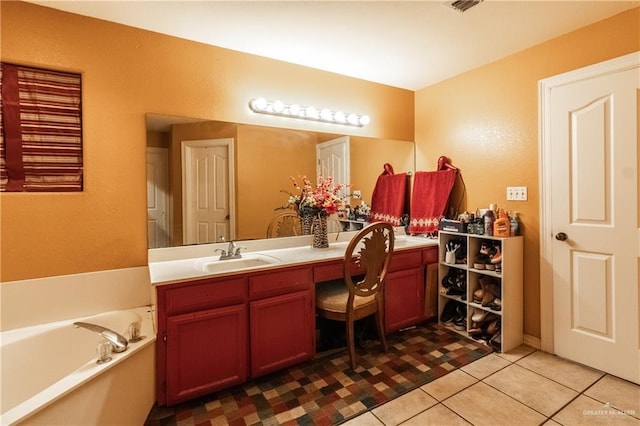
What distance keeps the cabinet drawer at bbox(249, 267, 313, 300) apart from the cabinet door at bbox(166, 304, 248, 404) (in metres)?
0.13

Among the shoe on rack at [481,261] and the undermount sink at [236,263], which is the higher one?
the undermount sink at [236,263]

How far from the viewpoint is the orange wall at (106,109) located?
5.74 feet

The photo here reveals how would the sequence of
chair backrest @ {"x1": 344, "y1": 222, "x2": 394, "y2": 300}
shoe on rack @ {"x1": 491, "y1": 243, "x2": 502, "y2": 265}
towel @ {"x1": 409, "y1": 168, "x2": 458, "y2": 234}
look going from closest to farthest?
chair backrest @ {"x1": 344, "y1": 222, "x2": 394, "y2": 300}, shoe on rack @ {"x1": 491, "y1": 243, "x2": 502, "y2": 265}, towel @ {"x1": 409, "y1": 168, "x2": 458, "y2": 234}

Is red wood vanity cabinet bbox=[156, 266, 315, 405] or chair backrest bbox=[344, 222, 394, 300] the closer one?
red wood vanity cabinet bbox=[156, 266, 315, 405]

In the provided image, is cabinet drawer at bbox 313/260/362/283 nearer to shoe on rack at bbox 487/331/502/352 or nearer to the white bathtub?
the white bathtub

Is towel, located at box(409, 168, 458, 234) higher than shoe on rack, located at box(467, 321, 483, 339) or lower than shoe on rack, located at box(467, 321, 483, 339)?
higher

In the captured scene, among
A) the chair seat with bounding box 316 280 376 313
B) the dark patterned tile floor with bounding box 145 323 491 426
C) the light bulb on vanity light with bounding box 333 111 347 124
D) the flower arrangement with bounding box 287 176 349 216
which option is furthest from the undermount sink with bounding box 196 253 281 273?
the light bulb on vanity light with bounding box 333 111 347 124

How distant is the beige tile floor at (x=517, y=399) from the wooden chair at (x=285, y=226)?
141 centimetres

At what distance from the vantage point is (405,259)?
2.56 meters

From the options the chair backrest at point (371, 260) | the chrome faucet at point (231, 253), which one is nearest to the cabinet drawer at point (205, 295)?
the chrome faucet at point (231, 253)

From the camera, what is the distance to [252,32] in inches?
82.7

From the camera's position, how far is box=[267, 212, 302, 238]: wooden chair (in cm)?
255

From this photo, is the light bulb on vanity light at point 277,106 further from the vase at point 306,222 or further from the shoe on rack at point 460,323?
the shoe on rack at point 460,323

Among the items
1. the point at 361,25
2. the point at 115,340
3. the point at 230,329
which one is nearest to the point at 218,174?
the point at 230,329
